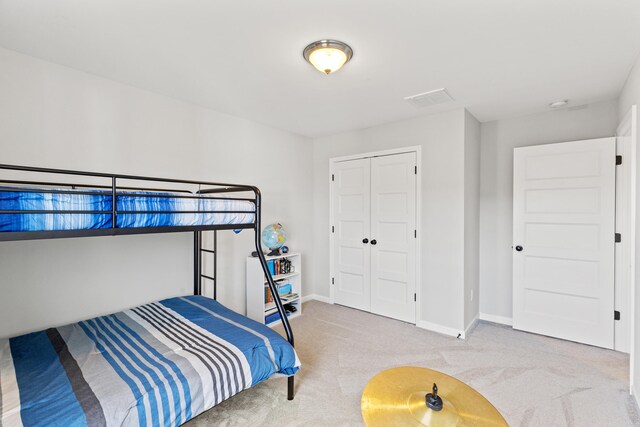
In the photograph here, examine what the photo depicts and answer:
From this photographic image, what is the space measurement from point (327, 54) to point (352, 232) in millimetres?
2540

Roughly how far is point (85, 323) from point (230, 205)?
1.41 meters

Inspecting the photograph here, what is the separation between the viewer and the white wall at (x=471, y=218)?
325cm

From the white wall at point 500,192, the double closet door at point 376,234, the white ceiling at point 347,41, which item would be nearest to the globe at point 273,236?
the double closet door at point 376,234

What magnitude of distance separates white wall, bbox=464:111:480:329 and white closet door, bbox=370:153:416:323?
0.56m

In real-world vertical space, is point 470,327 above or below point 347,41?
below

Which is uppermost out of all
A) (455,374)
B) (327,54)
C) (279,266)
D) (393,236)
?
(327,54)

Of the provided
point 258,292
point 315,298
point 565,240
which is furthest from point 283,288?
point 565,240

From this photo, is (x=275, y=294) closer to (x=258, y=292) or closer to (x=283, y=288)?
(x=258, y=292)

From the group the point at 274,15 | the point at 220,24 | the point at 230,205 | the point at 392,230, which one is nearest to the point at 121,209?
the point at 230,205

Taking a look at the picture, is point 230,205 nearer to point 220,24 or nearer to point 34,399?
point 220,24

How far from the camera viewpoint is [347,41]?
1.92m

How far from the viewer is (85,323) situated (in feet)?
7.45

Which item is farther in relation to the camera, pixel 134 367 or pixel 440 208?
pixel 440 208

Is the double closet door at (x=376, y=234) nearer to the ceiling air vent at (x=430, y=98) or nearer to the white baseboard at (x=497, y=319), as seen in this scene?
the ceiling air vent at (x=430, y=98)
